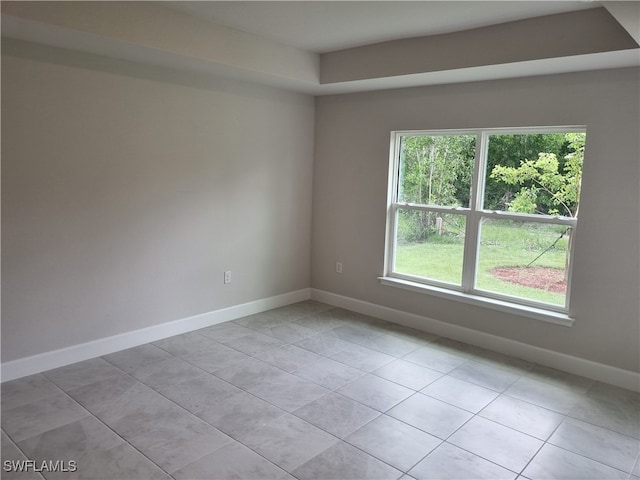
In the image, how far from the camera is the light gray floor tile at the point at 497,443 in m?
2.47

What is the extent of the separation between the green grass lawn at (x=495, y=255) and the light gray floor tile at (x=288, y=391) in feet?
5.77

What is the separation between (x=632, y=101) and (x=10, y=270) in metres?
4.30

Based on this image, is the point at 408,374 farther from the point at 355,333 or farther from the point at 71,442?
the point at 71,442

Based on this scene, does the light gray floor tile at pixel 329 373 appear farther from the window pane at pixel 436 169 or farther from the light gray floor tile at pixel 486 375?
the window pane at pixel 436 169

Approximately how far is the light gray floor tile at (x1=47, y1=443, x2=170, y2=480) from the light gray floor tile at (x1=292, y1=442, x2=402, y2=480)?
69 centimetres

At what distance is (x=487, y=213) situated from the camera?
3977 millimetres

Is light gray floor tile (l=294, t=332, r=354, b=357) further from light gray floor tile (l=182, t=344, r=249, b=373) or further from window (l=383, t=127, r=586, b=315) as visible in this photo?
window (l=383, t=127, r=586, b=315)

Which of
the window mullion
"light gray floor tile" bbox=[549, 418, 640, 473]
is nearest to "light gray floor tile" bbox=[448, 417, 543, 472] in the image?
"light gray floor tile" bbox=[549, 418, 640, 473]

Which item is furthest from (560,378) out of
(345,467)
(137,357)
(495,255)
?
(137,357)

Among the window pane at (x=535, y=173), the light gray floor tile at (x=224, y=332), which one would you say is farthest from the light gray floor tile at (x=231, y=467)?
the window pane at (x=535, y=173)

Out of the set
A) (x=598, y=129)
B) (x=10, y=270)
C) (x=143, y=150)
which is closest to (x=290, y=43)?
(x=143, y=150)

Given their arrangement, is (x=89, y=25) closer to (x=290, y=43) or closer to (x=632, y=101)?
(x=290, y=43)

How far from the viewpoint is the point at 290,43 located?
12.6 feet

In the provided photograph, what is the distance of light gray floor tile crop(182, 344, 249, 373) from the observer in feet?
11.4
